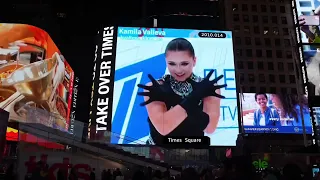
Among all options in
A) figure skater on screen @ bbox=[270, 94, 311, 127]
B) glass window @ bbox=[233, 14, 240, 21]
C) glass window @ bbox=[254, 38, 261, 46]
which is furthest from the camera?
glass window @ bbox=[233, 14, 240, 21]

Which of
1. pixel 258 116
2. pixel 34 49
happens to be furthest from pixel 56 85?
pixel 258 116

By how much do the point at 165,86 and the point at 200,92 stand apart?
2.71 m

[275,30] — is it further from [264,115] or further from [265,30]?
[264,115]

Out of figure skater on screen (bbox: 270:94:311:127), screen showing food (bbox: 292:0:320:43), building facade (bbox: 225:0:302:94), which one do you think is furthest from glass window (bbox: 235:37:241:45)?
Result: screen showing food (bbox: 292:0:320:43)

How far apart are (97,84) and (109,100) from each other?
6.05 ft

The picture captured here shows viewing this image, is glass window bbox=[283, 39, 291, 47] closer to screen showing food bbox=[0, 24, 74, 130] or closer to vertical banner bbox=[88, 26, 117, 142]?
screen showing food bbox=[0, 24, 74, 130]

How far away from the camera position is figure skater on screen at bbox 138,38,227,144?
26594mm

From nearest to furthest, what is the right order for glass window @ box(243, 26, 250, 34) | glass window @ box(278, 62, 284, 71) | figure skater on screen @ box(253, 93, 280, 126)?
figure skater on screen @ box(253, 93, 280, 126) < glass window @ box(278, 62, 284, 71) < glass window @ box(243, 26, 250, 34)

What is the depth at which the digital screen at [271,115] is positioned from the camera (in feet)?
156

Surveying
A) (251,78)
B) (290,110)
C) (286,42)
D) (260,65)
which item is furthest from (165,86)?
(286,42)

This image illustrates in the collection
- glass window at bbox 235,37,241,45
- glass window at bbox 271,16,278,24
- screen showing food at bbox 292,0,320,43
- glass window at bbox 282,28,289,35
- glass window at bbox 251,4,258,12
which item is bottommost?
screen showing food at bbox 292,0,320,43

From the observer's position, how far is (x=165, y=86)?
27.5m

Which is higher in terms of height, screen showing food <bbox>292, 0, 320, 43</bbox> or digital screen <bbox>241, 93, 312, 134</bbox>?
screen showing food <bbox>292, 0, 320, 43</bbox>

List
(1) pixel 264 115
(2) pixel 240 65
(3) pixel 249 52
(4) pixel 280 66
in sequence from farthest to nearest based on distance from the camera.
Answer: (3) pixel 249 52
(4) pixel 280 66
(2) pixel 240 65
(1) pixel 264 115
